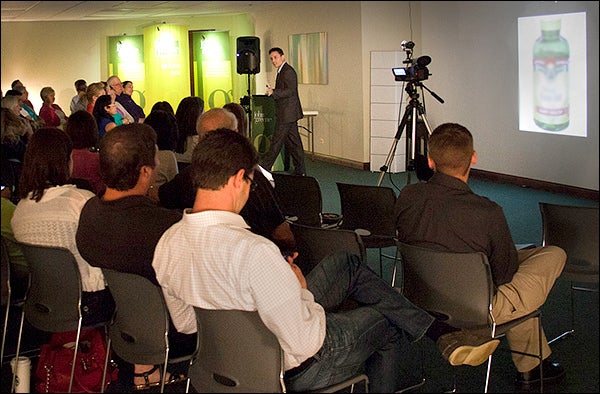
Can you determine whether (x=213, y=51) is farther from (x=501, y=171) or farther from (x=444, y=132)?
(x=444, y=132)

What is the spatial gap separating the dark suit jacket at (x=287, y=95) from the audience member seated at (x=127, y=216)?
630 centimetres

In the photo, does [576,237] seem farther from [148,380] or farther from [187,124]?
[187,124]

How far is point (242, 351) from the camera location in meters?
2.59

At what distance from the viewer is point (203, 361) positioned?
8.95 ft

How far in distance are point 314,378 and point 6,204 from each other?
2048 mm

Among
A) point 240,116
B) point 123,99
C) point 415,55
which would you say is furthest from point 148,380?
point 123,99

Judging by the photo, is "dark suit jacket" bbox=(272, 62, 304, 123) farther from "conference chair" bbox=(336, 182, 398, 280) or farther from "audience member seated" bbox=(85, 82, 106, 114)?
"conference chair" bbox=(336, 182, 398, 280)

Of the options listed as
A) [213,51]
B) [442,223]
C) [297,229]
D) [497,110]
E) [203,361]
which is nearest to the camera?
[203,361]

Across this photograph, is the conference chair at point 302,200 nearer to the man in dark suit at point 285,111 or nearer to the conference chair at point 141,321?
the conference chair at point 141,321

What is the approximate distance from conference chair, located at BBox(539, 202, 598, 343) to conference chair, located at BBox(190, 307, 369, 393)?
5.71 ft

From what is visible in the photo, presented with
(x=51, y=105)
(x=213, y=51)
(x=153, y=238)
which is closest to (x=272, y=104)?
(x=51, y=105)

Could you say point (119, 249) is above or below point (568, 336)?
above

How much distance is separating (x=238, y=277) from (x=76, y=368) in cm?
158

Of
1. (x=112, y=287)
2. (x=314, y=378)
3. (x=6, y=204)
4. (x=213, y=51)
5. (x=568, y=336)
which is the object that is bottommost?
(x=568, y=336)
